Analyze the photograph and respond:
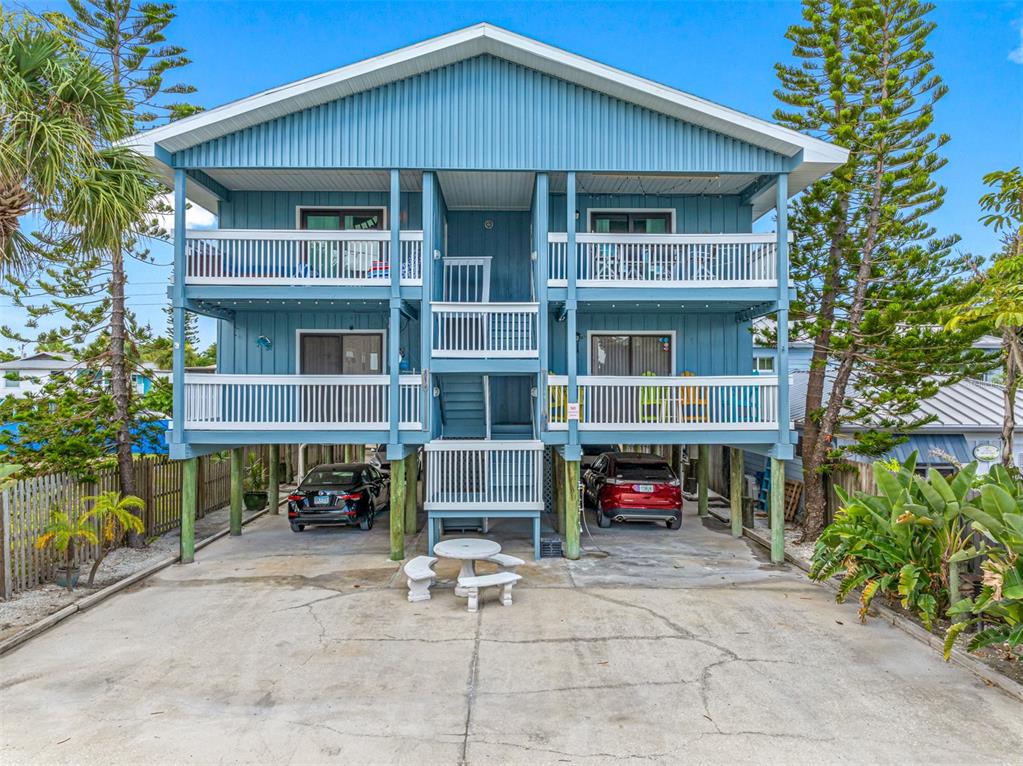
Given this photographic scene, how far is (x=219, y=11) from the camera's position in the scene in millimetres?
13500

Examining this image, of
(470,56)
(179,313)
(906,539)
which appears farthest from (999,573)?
(179,313)

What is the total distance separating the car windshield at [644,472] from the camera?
42.3 feet

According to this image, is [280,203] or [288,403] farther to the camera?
[280,203]

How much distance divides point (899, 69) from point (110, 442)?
16686 mm

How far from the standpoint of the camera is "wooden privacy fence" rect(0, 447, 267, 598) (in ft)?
27.7

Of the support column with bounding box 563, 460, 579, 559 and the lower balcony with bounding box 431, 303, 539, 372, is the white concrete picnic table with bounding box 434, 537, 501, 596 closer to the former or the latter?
the support column with bounding box 563, 460, 579, 559

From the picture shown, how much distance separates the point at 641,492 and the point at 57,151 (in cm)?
1097

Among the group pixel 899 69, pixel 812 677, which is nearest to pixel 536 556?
pixel 812 677

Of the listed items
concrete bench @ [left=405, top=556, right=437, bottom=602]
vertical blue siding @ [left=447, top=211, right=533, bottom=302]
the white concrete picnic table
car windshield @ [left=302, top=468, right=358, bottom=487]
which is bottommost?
concrete bench @ [left=405, top=556, right=437, bottom=602]

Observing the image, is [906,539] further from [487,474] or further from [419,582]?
[419,582]

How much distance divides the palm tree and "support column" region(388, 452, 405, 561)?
5604 mm

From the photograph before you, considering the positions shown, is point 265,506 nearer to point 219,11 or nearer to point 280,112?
point 280,112

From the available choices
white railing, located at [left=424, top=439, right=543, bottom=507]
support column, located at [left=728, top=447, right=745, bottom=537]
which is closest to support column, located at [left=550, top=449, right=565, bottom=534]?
white railing, located at [left=424, top=439, right=543, bottom=507]

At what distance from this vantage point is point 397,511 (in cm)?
1108
